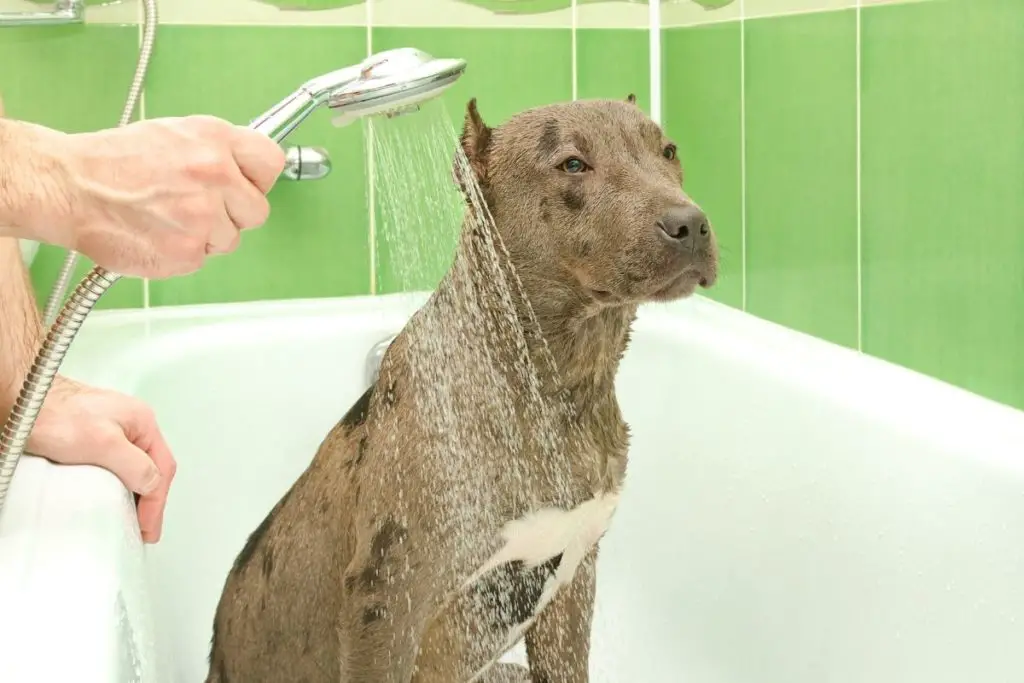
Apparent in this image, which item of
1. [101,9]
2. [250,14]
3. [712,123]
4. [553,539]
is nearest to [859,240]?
[712,123]

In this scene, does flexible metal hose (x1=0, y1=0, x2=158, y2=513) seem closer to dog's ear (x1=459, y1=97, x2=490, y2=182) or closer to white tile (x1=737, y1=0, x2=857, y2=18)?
dog's ear (x1=459, y1=97, x2=490, y2=182)

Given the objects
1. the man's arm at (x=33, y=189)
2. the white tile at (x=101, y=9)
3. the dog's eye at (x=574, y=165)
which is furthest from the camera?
the white tile at (x=101, y=9)

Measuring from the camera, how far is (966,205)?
1.59m

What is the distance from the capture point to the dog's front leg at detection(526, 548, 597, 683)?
1521 mm

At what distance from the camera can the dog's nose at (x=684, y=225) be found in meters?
1.31

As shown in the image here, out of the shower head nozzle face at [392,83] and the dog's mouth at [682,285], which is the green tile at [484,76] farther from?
the shower head nozzle face at [392,83]

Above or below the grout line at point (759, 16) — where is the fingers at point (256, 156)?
below

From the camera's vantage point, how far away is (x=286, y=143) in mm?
2324

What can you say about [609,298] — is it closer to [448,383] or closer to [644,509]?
[448,383]

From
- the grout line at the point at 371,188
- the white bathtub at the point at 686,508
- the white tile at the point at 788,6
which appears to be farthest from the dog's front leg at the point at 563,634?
the grout line at the point at 371,188

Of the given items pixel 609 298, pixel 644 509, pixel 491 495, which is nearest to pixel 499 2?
pixel 644 509

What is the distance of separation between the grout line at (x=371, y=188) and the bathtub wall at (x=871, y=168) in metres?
0.65

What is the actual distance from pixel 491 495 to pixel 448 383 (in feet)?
0.48

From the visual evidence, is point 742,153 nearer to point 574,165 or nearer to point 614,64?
point 614,64
